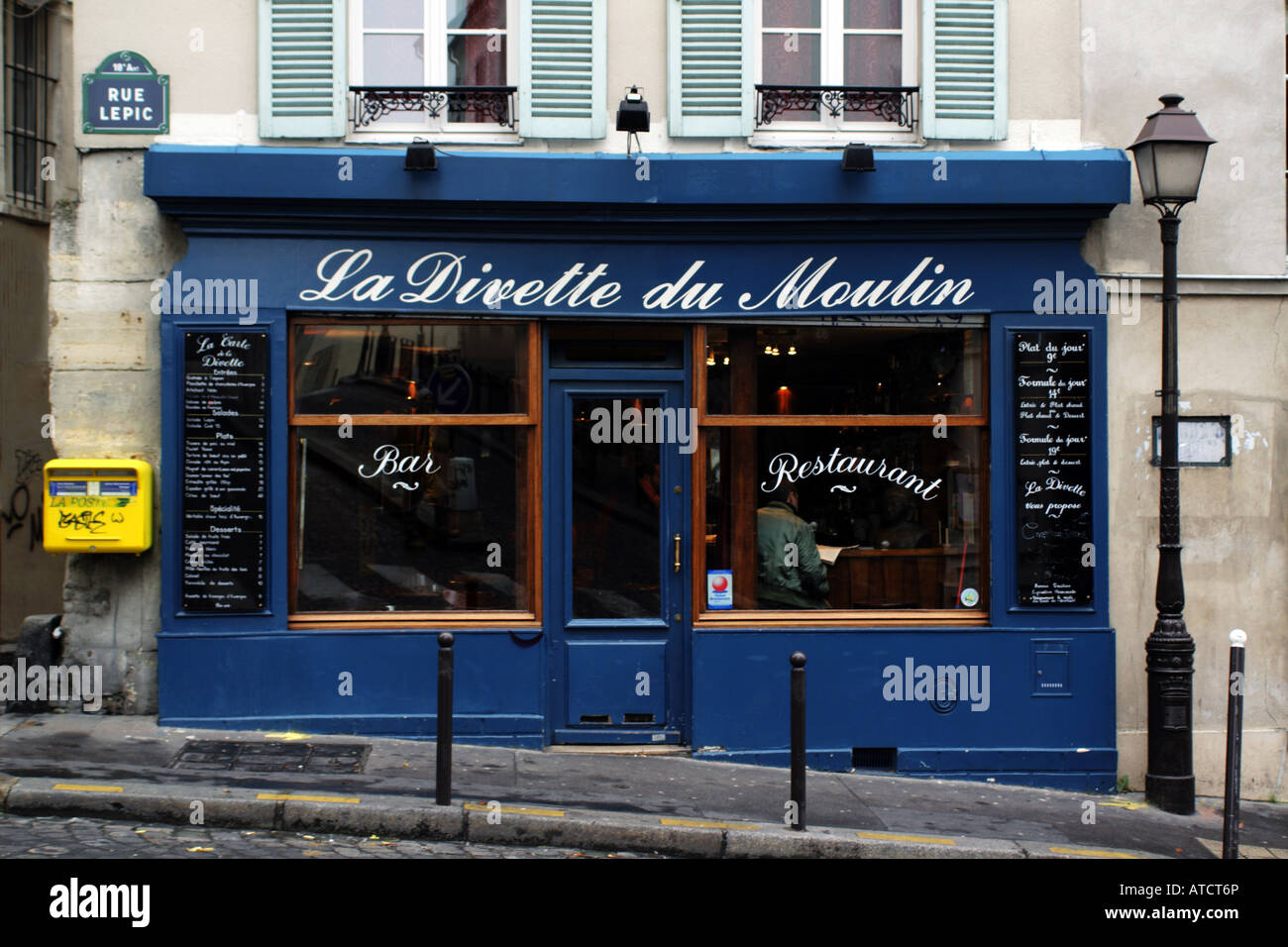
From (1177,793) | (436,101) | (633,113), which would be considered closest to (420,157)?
(436,101)

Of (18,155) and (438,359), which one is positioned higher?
(18,155)

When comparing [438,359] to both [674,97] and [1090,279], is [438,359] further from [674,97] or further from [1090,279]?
[1090,279]

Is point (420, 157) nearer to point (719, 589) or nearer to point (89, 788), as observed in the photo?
point (719, 589)

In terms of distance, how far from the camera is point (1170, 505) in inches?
314

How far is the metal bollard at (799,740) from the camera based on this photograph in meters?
6.73

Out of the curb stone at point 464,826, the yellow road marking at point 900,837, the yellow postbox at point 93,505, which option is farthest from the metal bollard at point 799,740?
the yellow postbox at point 93,505

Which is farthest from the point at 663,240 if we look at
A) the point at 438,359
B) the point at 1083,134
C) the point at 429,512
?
the point at 1083,134

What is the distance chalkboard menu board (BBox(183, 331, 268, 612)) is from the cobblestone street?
2.04 metres

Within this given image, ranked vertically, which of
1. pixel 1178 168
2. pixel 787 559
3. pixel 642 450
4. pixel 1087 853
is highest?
pixel 1178 168

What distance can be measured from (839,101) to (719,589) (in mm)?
3568

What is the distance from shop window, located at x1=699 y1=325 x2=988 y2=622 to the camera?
8688mm

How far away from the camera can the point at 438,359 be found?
8.64 m

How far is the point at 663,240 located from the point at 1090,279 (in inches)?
118

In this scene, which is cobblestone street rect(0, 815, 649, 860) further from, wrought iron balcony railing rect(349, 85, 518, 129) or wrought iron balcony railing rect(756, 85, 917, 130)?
wrought iron balcony railing rect(756, 85, 917, 130)
